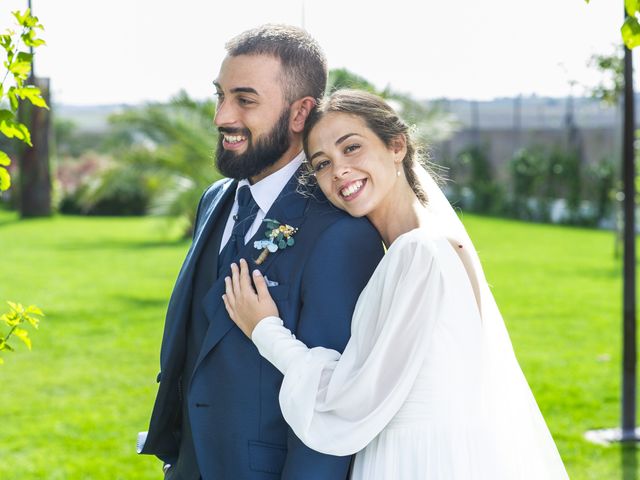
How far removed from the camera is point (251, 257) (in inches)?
92.4

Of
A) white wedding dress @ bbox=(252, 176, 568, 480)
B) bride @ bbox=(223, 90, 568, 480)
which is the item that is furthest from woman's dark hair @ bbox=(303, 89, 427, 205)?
white wedding dress @ bbox=(252, 176, 568, 480)

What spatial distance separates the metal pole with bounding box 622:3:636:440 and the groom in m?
3.34

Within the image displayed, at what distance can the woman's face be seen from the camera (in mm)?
2215

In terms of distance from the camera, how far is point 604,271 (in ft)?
42.4

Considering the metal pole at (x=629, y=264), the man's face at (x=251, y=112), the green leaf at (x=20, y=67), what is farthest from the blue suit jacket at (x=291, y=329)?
the metal pole at (x=629, y=264)

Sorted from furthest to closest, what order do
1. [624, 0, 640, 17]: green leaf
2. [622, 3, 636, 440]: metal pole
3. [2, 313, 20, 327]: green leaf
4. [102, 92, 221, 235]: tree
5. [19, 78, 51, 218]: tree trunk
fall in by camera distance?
[19, 78, 51, 218]: tree trunk → [102, 92, 221, 235]: tree → [622, 3, 636, 440]: metal pole → [2, 313, 20, 327]: green leaf → [624, 0, 640, 17]: green leaf

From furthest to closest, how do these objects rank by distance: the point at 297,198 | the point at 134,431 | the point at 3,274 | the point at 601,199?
the point at 601,199, the point at 3,274, the point at 134,431, the point at 297,198

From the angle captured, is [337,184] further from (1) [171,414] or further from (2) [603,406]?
(2) [603,406]

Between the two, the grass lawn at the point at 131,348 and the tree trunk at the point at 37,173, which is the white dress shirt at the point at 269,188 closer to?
the grass lawn at the point at 131,348

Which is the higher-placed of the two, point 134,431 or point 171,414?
point 171,414

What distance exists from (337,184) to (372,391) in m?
0.46

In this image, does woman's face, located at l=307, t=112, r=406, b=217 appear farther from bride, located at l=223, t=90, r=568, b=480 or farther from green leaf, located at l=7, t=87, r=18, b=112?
green leaf, located at l=7, t=87, r=18, b=112

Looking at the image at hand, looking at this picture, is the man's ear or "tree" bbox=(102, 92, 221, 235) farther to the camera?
"tree" bbox=(102, 92, 221, 235)

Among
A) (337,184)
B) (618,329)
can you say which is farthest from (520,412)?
(618,329)
